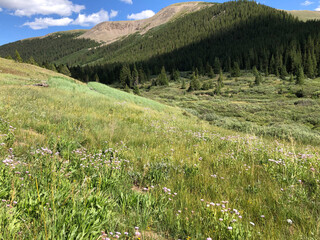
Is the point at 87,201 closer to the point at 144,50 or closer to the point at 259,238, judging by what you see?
the point at 259,238

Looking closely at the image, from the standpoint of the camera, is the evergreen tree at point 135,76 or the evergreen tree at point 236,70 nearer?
the evergreen tree at point 236,70

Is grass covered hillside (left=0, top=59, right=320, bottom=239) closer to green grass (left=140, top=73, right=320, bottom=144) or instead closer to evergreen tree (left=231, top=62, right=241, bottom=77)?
green grass (left=140, top=73, right=320, bottom=144)

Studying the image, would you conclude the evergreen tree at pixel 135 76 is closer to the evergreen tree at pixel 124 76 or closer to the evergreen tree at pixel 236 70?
the evergreen tree at pixel 124 76

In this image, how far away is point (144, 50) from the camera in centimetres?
17000

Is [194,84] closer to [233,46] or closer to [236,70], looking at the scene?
[236,70]

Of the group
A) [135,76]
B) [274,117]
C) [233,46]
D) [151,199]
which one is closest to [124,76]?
[135,76]

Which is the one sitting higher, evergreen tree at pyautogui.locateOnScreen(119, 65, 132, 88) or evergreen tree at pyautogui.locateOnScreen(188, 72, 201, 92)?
evergreen tree at pyautogui.locateOnScreen(119, 65, 132, 88)

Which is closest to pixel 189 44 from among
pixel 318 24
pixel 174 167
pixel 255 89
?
pixel 318 24

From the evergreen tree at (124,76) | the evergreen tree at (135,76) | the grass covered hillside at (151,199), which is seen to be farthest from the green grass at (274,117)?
the evergreen tree at (124,76)

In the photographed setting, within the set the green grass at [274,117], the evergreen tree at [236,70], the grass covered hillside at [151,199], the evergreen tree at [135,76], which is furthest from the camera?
the evergreen tree at [135,76]

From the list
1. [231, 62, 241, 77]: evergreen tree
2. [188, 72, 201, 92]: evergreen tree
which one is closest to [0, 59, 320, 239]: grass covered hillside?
[188, 72, 201, 92]: evergreen tree

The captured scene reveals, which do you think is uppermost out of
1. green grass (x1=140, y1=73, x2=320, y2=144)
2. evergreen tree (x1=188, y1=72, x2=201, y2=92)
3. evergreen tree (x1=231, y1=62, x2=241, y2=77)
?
evergreen tree (x1=231, y1=62, x2=241, y2=77)

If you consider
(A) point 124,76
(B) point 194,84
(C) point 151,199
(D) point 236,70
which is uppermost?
(A) point 124,76

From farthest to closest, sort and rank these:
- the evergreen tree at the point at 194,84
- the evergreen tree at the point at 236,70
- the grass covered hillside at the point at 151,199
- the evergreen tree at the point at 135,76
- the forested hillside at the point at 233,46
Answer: the evergreen tree at the point at 135,76
the evergreen tree at the point at 236,70
the forested hillside at the point at 233,46
the evergreen tree at the point at 194,84
the grass covered hillside at the point at 151,199
